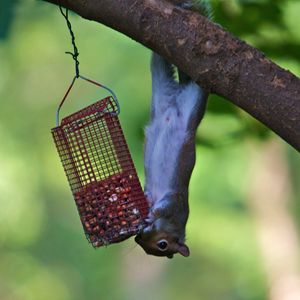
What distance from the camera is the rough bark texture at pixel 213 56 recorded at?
230cm

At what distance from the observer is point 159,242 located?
353cm

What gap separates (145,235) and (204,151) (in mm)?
387

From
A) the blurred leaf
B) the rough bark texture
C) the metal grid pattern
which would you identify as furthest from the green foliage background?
the rough bark texture

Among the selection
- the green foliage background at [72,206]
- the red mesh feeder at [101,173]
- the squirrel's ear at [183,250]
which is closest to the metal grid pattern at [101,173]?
the red mesh feeder at [101,173]

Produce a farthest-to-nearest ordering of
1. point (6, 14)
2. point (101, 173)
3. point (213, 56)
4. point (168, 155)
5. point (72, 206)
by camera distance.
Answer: point (72, 206), point (168, 155), point (101, 173), point (6, 14), point (213, 56)

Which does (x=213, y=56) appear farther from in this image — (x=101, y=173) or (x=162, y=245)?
(x=162, y=245)

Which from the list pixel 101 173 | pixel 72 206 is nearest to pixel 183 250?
pixel 101 173

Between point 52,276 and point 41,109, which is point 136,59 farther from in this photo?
point 52,276

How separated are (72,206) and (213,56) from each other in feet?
28.6

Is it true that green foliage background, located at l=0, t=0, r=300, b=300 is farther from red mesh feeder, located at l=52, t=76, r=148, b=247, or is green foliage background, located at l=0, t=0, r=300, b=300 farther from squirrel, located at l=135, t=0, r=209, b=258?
red mesh feeder, located at l=52, t=76, r=148, b=247

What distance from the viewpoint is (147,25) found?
93.9 inches

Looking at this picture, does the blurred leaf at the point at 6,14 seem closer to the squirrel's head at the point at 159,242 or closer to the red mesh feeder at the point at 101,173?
the red mesh feeder at the point at 101,173

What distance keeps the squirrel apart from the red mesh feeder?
415mm

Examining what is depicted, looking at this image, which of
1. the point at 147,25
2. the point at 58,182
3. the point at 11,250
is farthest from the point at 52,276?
the point at 147,25
